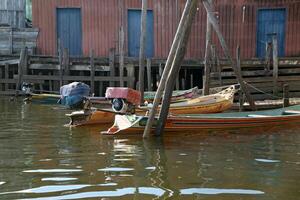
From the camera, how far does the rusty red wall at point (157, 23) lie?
25.0m

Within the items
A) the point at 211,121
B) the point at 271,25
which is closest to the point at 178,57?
the point at 211,121

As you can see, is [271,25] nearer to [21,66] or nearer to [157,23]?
[157,23]

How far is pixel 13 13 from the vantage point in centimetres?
2589

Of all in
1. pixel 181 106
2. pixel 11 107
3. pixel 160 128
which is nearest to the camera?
pixel 160 128

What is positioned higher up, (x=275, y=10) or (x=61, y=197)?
(x=275, y=10)

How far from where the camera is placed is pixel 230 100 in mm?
16703

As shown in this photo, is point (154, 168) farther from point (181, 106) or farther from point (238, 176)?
point (181, 106)

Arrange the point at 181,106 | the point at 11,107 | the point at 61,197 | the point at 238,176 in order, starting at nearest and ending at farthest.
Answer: the point at 61,197, the point at 238,176, the point at 181,106, the point at 11,107

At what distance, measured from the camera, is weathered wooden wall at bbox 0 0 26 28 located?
25.8m

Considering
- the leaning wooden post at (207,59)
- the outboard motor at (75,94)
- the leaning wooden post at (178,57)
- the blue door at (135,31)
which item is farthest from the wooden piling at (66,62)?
the leaning wooden post at (178,57)

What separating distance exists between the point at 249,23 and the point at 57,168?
1857 centimetres

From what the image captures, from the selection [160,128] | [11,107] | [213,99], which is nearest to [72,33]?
[11,107]

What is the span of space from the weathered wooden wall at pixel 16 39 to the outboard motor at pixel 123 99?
14.3 m

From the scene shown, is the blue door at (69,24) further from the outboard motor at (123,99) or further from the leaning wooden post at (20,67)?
the outboard motor at (123,99)
